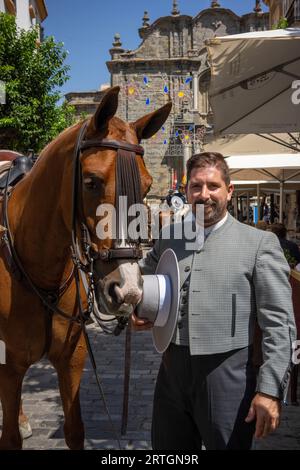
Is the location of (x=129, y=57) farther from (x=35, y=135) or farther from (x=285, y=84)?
(x=285, y=84)

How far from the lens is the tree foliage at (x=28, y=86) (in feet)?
34.8

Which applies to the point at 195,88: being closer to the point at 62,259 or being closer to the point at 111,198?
the point at 62,259

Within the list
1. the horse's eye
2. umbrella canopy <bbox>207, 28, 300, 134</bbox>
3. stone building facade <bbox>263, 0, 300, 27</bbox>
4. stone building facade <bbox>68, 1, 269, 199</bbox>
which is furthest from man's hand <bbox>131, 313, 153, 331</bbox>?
stone building facade <bbox>68, 1, 269, 199</bbox>

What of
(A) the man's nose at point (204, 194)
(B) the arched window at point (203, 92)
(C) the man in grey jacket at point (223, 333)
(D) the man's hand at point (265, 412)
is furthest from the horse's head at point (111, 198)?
(B) the arched window at point (203, 92)

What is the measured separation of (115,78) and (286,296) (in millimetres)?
42853

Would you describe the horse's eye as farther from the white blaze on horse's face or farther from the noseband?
the white blaze on horse's face

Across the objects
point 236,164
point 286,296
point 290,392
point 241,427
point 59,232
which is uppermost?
point 236,164

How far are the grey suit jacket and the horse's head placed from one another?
37 cm

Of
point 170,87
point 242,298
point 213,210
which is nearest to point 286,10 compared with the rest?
point 170,87

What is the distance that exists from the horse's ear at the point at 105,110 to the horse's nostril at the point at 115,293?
72 cm

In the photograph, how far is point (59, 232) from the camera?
2.43 metres

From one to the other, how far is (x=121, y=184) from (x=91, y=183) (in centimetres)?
15

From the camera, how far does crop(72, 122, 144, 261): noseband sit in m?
1.88

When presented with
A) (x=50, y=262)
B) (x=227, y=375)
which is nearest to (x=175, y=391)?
(x=227, y=375)
